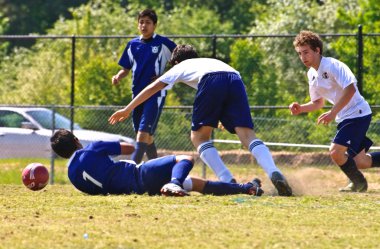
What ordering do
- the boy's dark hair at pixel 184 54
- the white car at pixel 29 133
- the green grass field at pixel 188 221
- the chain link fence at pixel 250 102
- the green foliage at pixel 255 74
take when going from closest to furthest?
the green grass field at pixel 188 221, the boy's dark hair at pixel 184 54, the chain link fence at pixel 250 102, the green foliage at pixel 255 74, the white car at pixel 29 133

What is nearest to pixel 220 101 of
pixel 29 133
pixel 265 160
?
pixel 265 160

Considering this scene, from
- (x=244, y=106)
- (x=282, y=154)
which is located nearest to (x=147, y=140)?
(x=244, y=106)

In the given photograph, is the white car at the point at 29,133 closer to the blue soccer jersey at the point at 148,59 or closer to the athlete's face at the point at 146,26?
the blue soccer jersey at the point at 148,59

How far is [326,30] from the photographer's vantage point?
33125 millimetres

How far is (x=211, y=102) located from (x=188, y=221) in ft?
8.86

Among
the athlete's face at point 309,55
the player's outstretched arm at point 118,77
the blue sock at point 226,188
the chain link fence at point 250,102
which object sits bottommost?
the chain link fence at point 250,102

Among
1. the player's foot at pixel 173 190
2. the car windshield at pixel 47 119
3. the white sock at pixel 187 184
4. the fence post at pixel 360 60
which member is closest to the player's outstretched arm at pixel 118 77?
the white sock at pixel 187 184

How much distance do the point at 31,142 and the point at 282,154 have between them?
4416mm

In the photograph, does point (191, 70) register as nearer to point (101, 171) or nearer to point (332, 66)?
point (101, 171)

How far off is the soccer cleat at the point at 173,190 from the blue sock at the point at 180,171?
0.07 metres

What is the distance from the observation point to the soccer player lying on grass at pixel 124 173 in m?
10.6

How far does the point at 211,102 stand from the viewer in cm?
1101

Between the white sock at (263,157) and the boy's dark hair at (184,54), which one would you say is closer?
the white sock at (263,157)

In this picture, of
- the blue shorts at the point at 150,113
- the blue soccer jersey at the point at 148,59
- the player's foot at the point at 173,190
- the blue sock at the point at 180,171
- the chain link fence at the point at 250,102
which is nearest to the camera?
the player's foot at the point at 173,190
